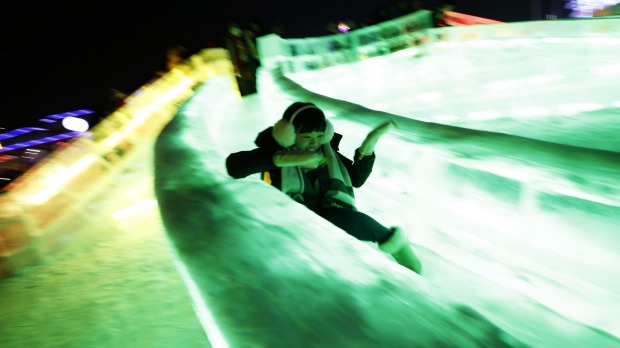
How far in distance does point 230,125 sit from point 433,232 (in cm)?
448

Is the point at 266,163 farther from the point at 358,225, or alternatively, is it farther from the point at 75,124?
the point at 75,124

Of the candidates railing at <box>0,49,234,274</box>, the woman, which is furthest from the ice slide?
railing at <box>0,49,234,274</box>

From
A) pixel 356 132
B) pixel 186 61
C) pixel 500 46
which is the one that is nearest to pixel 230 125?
pixel 356 132

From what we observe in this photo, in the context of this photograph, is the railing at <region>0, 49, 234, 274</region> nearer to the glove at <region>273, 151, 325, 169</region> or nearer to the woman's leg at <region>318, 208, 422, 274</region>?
the glove at <region>273, 151, 325, 169</region>

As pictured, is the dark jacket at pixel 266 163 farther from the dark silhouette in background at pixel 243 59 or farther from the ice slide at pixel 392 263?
the dark silhouette in background at pixel 243 59

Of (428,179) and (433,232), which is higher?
(428,179)

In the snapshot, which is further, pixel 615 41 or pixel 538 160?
pixel 615 41

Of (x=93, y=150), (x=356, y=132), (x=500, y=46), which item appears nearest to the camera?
(x=356, y=132)

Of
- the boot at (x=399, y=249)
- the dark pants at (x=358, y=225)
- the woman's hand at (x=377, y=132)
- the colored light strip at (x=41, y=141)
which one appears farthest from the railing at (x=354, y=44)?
the colored light strip at (x=41, y=141)

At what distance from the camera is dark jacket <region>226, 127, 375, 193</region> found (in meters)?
2.21

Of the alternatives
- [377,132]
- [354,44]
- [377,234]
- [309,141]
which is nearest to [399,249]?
[377,234]

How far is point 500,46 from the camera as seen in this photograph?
9.54m

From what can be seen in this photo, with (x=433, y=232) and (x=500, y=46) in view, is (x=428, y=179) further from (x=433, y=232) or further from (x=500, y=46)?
(x=500, y=46)

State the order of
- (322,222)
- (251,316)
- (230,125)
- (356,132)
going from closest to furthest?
(251,316) → (322,222) → (356,132) → (230,125)
